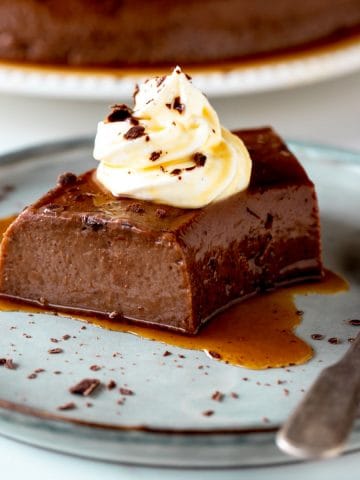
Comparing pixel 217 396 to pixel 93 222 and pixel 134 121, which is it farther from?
pixel 134 121

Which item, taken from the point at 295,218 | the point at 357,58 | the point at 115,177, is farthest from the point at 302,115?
the point at 115,177

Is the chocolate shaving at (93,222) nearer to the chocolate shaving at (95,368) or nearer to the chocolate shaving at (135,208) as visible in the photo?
the chocolate shaving at (135,208)

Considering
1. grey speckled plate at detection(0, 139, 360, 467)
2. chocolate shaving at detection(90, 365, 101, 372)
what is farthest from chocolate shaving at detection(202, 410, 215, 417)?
chocolate shaving at detection(90, 365, 101, 372)

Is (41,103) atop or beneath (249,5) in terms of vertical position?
beneath

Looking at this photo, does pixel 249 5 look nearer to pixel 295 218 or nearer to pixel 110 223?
pixel 295 218

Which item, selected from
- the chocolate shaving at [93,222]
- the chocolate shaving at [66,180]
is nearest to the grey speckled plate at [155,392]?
the chocolate shaving at [93,222]

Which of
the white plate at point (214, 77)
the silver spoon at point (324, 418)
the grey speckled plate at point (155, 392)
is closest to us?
the silver spoon at point (324, 418)

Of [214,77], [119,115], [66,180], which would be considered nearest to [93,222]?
[66,180]
